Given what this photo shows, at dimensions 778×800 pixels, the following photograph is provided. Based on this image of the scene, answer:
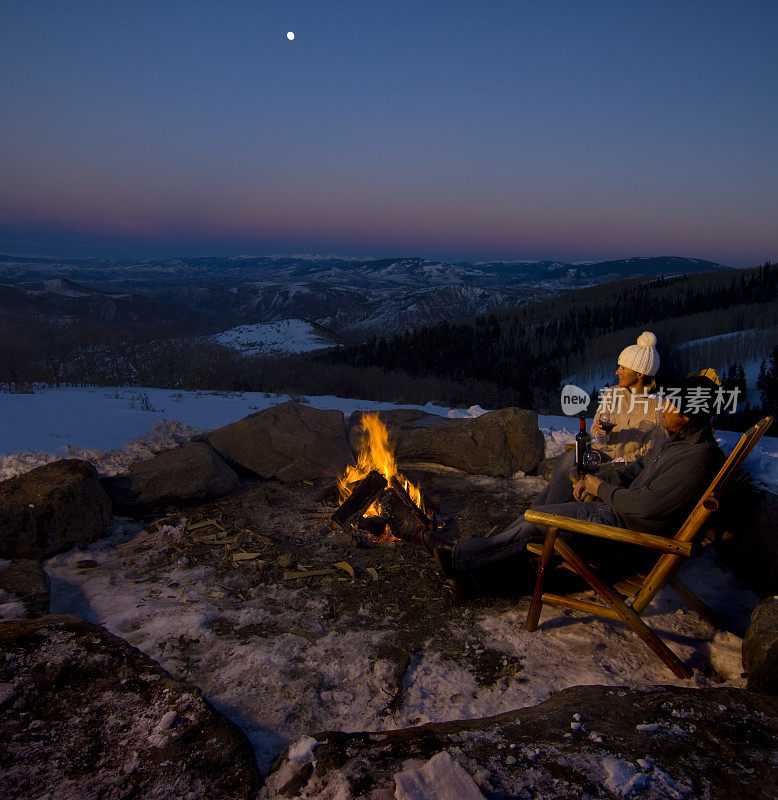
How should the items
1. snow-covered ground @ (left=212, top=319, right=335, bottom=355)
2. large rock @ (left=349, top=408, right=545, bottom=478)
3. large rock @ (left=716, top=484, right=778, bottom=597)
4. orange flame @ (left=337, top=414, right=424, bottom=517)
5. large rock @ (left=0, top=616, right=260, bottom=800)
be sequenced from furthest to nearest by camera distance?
snow-covered ground @ (left=212, top=319, right=335, bottom=355)
large rock @ (left=349, top=408, right=545, bottom=478)
orange flame @ (left=337, top=414, right=424, bottom=517)
large rock @ (left=716, top=484, right=778, bottom=597)
large rock @ (left=0, top=616, right=260, bottom=800)

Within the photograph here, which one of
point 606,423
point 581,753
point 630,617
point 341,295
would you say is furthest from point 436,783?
point 341,295

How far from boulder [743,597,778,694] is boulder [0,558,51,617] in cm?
398

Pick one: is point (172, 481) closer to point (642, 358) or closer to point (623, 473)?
point (623, 473)

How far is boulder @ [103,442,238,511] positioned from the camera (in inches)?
195

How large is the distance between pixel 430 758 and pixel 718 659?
77.2 inches

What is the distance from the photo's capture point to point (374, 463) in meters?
5.97

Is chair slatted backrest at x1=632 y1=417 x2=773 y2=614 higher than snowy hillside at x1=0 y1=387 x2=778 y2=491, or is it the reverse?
chair slatted backrest at x1=632 y1=417 x2=773 y2=614

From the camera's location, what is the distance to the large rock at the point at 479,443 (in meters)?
6.30

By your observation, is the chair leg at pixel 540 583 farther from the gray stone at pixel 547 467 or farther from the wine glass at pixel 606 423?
the gray stone at pixel 547 467

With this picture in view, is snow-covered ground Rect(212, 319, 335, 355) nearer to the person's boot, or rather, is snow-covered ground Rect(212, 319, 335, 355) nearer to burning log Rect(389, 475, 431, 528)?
burning log Rect(389, 475, 431, 528)

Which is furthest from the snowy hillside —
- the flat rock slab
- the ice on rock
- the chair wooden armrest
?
the ice on rock

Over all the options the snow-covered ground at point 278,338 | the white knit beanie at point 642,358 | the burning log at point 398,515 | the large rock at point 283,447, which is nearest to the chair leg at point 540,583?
the burning log at point 398,515

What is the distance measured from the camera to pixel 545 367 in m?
31.3

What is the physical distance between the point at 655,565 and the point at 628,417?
190cm
